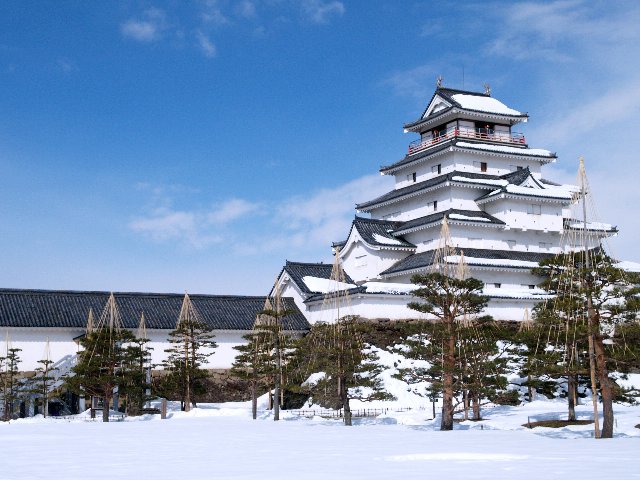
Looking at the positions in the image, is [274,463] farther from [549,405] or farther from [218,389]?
[218,389]

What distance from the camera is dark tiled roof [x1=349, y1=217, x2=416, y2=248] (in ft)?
159

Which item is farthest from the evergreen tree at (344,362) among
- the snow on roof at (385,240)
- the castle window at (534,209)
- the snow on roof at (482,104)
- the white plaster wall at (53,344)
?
the snow on roof at (482,104)

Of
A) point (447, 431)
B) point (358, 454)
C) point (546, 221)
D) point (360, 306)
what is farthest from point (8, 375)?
point (546, 221)

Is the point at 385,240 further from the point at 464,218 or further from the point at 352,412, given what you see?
the point at 352,412

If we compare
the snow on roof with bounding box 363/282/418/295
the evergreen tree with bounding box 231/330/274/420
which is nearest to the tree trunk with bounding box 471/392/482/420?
the evergreen tree with bounding box 231/330/274/420

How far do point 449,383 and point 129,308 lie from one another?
77.1 feet

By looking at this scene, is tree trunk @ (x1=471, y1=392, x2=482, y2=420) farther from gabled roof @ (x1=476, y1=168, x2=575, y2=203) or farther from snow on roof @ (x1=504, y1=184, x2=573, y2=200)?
snow on roof @ (x1=504, y1=184, x2=573, y2=200)

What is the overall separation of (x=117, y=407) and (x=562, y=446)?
88.0 ft

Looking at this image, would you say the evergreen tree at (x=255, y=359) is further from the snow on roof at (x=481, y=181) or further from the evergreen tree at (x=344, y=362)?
the snow on roof at (x=481, y=181)

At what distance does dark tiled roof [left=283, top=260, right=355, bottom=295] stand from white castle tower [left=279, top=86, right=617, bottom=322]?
7 centimetres

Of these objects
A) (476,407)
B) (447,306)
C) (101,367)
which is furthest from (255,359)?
(447,306)

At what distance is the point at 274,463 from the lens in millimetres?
15695

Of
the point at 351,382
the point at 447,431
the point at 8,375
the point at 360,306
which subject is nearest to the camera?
the point at 447,431

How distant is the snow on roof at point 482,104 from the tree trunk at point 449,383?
29167mm
